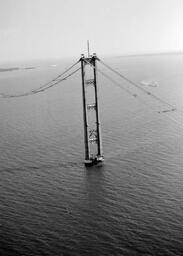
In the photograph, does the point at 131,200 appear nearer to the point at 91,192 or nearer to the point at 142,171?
the point at 91,192

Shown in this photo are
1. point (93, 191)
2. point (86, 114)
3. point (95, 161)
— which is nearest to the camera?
point (93, 191)

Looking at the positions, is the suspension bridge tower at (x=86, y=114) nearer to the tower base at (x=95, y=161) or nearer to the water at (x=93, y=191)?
the tower base at (x=95, y=161)

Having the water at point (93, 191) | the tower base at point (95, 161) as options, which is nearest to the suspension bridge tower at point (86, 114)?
the tower base at point (95, 161)

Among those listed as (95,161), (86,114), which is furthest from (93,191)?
(86,114)

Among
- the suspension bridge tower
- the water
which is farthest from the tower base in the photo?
the water

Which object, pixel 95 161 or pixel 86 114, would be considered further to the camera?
pixel 95 161

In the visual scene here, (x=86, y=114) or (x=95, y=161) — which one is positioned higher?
(x=86, y=114)

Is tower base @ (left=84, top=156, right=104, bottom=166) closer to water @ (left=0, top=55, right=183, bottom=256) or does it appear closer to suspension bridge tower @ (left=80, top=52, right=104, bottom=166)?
suspension bridge tower @ (left=80, top=52, right=104, bottom=166)

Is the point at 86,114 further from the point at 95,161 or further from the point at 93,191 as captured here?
the point at 93,191
